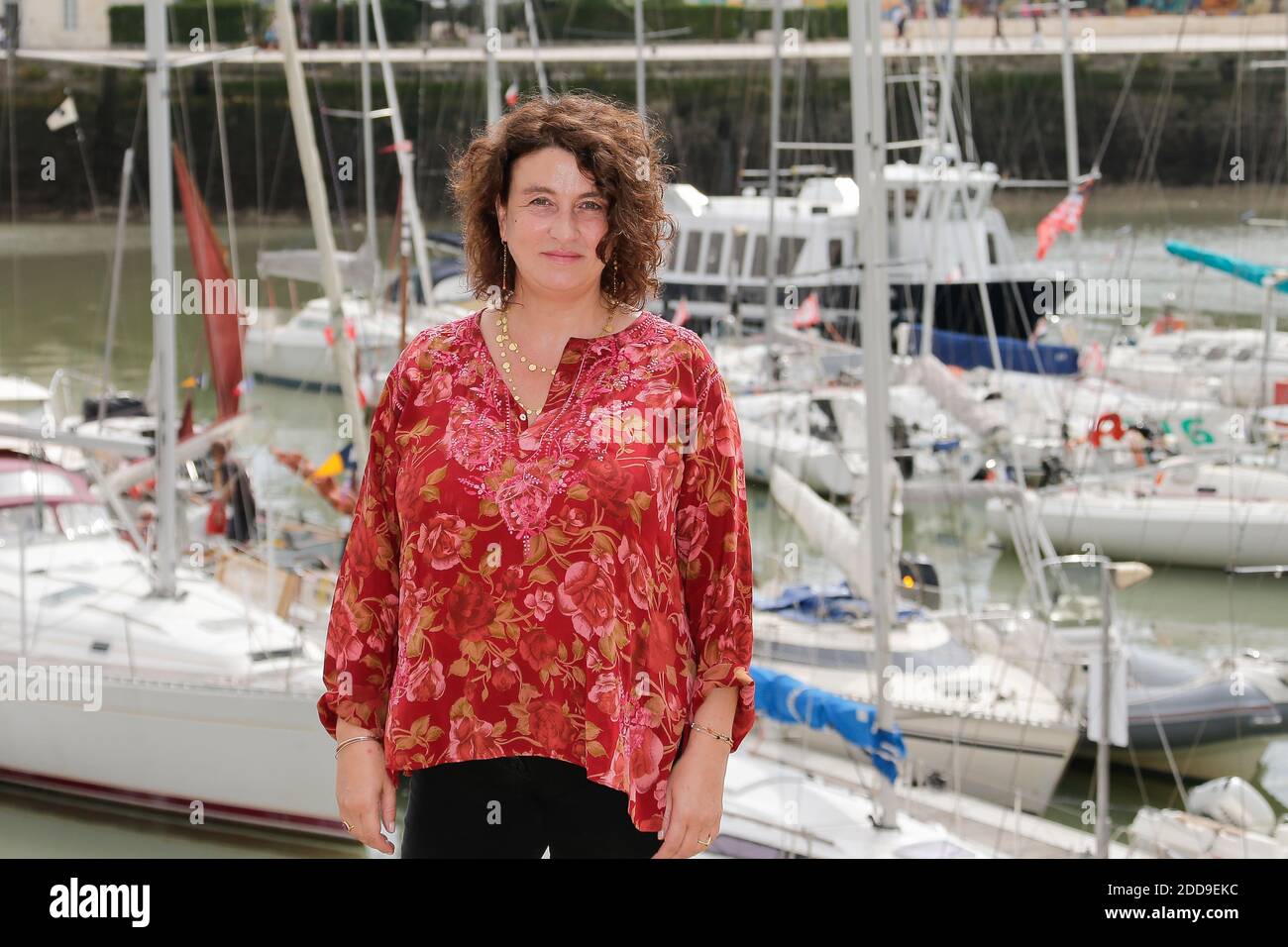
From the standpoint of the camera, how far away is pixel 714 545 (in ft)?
5.49

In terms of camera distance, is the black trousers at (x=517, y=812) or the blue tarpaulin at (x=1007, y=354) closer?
the black trousers at (x=517, y=812)

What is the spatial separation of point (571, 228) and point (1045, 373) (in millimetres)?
13426

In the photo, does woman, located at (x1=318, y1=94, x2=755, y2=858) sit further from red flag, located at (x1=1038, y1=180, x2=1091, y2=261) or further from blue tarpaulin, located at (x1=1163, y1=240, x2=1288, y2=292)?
red flag, located at (x1=1038, y1=180, x2=1091, y2=261)

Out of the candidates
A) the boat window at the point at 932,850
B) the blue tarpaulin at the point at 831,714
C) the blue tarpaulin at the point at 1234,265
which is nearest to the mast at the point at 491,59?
the blue tarpaulin at the point at 831,714

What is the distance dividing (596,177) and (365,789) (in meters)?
0.70

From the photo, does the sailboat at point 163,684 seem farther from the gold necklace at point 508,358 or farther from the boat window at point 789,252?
the boat window at point 789,252

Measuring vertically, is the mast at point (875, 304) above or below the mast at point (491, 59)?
below

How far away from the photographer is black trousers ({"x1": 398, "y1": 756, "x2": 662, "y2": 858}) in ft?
5.37

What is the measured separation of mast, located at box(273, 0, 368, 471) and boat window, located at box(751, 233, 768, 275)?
489 inches

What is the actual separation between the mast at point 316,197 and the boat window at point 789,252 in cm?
1210

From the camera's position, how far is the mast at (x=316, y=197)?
6930 mm

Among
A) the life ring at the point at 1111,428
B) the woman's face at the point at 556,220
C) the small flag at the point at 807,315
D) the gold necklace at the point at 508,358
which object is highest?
the woman's face at the point at 556,220

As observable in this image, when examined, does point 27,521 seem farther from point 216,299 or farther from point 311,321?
point 311,321
